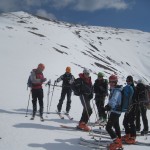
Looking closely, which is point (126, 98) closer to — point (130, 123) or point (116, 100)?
point (116, 100)

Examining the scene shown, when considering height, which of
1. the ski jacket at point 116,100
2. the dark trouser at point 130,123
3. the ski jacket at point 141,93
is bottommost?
the dark trouser at point 130,123

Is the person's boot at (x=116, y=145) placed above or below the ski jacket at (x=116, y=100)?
below

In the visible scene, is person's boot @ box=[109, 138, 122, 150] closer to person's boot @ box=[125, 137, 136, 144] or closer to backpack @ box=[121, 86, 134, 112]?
backpack @ box=[121, 86, 134, 112]

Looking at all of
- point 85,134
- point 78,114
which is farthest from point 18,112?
point 85,134

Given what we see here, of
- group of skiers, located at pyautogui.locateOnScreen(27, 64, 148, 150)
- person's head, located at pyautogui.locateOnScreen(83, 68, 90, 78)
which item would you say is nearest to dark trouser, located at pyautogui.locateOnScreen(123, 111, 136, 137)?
group of skiers, located at pyautogui.locateOnScreen(27, 64, 148, 150)

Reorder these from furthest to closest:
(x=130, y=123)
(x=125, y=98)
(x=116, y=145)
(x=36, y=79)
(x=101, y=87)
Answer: (x=101, y=87) → (x=36, y=79) → (x=130, y=123) → (x=125, y=98) → (x=116, y=145)

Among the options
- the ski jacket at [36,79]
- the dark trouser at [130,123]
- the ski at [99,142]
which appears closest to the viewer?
the ski at [99,142]

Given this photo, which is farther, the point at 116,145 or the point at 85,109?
the point at 85,109

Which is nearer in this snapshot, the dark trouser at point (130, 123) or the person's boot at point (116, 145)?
the person's boot at point (116, 145)

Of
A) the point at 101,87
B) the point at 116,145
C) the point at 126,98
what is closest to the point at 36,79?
the point at 101,87

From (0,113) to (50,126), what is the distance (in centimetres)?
288

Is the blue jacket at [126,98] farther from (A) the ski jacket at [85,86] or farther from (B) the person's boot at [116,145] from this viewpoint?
(A) the ski jacket at [85,86]

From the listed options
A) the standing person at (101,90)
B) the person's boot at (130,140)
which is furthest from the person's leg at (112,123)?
the standing person at (101,90)

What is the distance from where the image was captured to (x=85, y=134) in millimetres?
12117
